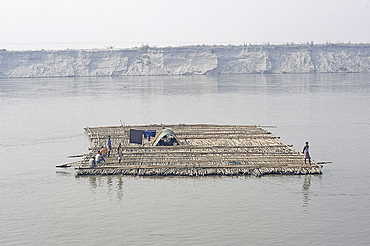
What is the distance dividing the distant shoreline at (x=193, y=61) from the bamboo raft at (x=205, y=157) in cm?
12095

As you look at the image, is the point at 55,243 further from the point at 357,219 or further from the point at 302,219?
the point at 357,219

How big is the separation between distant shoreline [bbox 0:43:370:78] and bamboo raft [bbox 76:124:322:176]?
121 metres

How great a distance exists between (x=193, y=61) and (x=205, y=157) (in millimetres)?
132094

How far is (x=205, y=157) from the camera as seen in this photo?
26219 mm

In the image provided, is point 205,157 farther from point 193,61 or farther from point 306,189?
point 193,61

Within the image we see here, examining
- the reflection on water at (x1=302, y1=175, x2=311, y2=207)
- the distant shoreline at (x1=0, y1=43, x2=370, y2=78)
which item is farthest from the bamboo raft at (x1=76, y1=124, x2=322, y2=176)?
the distant shoreline at (x1=0, y1=43, x2=370, y2=78)

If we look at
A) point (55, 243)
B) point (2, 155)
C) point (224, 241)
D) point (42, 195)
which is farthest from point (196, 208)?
point (2, 155)

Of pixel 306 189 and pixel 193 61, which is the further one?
pixel 193 61

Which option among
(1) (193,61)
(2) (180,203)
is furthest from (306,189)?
(1) (193,61)

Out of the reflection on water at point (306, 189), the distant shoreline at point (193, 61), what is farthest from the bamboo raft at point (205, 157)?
the distant shoreline at point (193, 61)

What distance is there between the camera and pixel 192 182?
75.5ft

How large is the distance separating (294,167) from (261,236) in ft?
26.5

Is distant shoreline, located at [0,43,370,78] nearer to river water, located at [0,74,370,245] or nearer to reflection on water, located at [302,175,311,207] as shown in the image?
river water, located at [0,74,370,245]

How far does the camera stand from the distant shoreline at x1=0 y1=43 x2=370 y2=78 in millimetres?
151250
